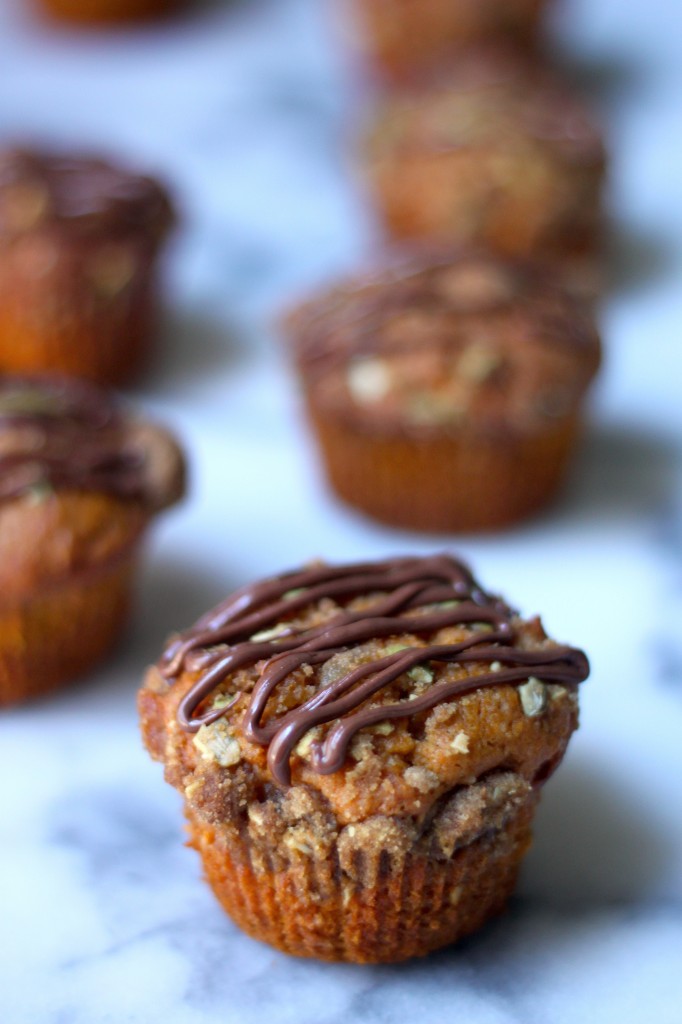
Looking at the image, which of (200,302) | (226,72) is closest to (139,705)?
(200,302)

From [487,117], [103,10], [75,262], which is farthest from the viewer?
[103,10]

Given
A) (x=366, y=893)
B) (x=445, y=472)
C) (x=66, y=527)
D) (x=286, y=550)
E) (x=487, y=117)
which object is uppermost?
(x=487, y=117)

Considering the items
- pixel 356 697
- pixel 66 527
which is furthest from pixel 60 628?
pixel 356 697

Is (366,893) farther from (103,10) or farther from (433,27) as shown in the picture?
(103,10)

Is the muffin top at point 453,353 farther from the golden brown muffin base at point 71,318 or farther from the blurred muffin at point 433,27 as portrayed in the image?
the blurred muffin at point 433,27

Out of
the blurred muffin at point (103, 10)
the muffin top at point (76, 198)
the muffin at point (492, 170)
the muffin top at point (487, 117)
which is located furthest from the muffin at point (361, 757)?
the blurred muffin at point (103, 10)
